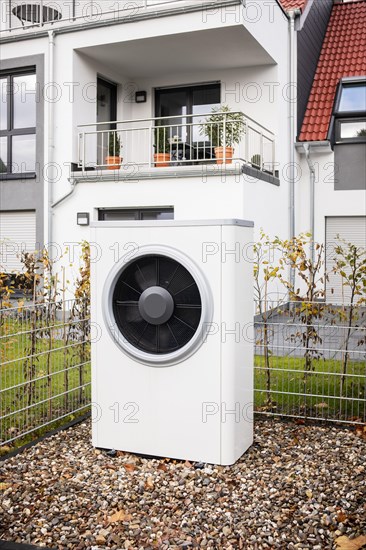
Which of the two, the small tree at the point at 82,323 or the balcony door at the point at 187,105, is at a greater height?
the balcony door at the point at 187,105

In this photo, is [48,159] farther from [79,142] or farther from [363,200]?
[363,200]

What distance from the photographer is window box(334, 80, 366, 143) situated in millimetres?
15234

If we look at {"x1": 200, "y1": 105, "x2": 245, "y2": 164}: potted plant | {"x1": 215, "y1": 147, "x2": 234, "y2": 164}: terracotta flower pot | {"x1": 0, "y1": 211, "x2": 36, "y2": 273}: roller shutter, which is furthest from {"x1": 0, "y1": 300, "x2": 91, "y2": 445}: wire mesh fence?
{"x1": 0, "y1": 211, "x2": 36, "y2": 273}: roller shutter

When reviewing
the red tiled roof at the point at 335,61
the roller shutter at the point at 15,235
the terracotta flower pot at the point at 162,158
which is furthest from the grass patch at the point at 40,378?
the red tiled roof at the point at 335,61

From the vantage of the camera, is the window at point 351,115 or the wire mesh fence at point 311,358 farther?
the window at point 351,115

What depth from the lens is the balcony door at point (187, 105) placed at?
15.0 metres

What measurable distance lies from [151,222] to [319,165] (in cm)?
1131

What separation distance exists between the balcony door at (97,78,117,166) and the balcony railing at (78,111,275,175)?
3 centimetres

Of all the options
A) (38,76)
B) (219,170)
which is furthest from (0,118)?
(219,170)

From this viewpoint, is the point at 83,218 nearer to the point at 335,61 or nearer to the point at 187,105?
the point at 187,105

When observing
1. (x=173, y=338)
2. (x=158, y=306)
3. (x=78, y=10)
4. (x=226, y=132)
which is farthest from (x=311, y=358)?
(x=78, y=10)

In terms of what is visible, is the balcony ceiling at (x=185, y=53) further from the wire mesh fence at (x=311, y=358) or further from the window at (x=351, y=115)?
the wire mesh fence at (x=311, y=358)

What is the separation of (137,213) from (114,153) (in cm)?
143

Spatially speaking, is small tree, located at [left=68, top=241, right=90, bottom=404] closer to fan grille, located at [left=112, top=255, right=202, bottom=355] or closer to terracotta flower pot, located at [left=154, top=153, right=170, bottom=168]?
fan grille, located at [left=112, top=255, right=202, bottom=355]
